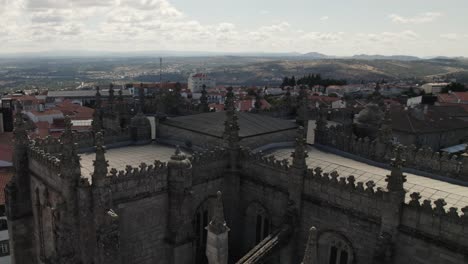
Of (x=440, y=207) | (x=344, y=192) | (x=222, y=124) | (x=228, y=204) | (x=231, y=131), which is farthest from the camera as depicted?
(x=222, y=124)

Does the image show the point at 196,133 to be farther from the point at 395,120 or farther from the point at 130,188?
the point at 395,120

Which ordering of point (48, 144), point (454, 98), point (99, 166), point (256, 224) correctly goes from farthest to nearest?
point (454, 98) < point (48, 144) < point (256, 224) < point (99, 166)

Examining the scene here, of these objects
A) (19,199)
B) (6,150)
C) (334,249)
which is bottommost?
(6,150)

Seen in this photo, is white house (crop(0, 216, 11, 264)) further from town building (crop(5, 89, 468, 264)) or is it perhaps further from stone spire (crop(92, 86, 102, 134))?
town building (crop(5, 89, 468, 264))

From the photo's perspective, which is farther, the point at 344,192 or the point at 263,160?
the point at 263,160

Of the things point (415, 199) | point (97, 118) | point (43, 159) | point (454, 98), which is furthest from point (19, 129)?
point (454, 98)

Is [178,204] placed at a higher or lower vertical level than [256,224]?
higher

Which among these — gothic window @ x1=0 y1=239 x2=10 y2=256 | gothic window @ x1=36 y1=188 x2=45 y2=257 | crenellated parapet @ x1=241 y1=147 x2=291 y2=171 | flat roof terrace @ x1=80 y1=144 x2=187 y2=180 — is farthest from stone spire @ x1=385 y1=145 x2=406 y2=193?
gothic window @ x1=0 y1=239 x2=10 y2=256

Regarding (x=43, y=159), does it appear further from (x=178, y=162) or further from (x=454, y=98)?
(x=454, y=98)
